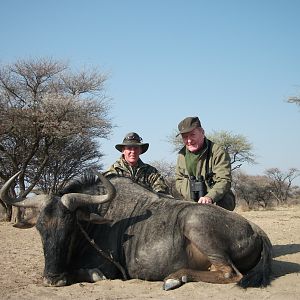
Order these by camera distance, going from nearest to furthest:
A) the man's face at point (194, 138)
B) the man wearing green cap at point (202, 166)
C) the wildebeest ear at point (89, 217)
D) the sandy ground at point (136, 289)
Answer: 1. the sandy ground at point (136, 289)
2. the wildebeest ear at point (89, 217)
3. the man wearing green cap at point (202, 166)
4. the man's face at point (194, 138)

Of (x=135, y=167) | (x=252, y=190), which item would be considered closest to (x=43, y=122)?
(x=135, y=167)

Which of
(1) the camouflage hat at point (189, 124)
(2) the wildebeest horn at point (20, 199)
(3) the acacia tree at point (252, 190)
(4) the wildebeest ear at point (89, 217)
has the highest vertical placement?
(1) the camouflage hat at point (189, 124)

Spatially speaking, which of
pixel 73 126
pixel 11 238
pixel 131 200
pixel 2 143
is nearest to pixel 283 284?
pixel 131 200

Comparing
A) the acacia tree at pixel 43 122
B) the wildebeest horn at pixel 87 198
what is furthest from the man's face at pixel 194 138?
the acacia tree at pixel 43 122

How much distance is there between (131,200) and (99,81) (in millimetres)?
14082

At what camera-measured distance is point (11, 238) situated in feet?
32.8

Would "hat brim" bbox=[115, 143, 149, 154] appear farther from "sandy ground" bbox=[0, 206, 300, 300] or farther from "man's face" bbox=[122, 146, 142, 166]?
"sandy ground" bbox=[0, 206, 300, 300]

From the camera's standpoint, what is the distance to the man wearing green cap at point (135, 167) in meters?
6.79

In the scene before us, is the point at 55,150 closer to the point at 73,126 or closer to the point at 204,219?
the point at 73,126

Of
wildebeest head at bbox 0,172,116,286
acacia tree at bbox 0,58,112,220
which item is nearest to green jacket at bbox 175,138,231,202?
wildebeest head at bbox 0,172,116,286

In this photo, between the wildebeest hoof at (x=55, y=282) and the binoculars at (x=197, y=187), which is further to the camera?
the binoculars at (x=197, y=187)

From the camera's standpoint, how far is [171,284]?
4.64 m

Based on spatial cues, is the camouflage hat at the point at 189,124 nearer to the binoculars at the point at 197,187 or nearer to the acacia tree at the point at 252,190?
the binoculars at the point at 197,187

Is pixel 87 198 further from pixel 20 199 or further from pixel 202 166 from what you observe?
pixel 202 166
